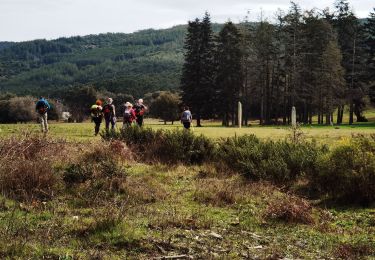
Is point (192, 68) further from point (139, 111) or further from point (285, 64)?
point (139, 111)

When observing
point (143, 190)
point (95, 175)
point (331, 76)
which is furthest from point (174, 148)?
point (331, 76)

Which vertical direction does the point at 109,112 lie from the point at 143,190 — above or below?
above

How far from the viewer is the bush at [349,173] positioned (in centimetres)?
1174

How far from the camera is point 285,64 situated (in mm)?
58625

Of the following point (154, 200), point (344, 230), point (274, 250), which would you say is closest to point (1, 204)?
point (154, 200)

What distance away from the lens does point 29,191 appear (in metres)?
11.2

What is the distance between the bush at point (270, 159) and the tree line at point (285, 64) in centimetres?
3858

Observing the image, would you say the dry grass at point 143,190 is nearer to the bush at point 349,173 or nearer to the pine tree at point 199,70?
the bush at point 349,173

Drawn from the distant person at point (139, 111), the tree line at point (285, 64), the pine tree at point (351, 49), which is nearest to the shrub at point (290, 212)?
the distant person at point (139, 111)

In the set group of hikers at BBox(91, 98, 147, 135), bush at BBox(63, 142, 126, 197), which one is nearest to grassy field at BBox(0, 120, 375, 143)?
group of hikers at BBox(91, 98, 147, 135)

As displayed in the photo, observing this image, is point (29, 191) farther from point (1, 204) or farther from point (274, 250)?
point (274, 250)

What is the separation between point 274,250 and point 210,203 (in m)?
3.64

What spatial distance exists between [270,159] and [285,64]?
4585cm

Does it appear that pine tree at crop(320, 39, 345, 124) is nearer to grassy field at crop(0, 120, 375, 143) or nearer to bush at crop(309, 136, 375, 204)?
grassy field at crop(0, 120, 375, 143)
